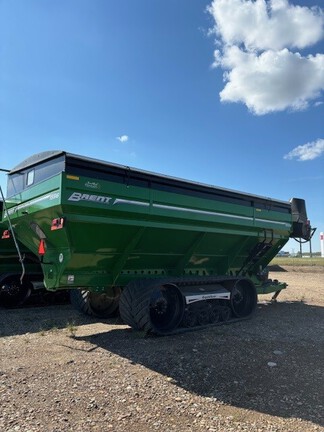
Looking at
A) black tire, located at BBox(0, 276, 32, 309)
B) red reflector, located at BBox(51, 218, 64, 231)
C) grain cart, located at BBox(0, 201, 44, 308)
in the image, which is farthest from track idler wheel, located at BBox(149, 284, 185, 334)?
black tire, located at BBox(0, 276, 32, 309)

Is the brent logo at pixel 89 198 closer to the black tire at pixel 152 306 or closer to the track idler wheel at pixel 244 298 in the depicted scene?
the black tire at pixel 152 306

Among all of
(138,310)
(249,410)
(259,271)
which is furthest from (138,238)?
(259,271)

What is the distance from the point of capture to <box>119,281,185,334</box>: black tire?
688cm

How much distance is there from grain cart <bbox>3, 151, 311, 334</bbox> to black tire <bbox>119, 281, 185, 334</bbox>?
18 millimetres

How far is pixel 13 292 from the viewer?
10570 millimetres

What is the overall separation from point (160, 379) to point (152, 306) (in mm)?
2192

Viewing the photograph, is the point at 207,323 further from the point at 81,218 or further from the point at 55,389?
the point at 55,389

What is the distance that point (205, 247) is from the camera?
27.8ft

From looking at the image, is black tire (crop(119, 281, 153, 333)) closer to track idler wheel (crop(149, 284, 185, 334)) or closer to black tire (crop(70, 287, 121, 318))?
track idler wheel (crop(149, 284, 185, 334))

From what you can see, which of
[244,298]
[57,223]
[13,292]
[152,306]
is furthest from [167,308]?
[13,292]

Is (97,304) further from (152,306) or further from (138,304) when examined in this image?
(138,304)

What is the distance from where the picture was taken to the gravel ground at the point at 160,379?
12.8 feet

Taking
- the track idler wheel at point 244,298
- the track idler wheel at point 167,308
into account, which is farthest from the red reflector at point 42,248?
the track idler wheel at point 244,298

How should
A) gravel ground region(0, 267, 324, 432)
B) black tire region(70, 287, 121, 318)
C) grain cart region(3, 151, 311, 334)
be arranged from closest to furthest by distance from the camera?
gravel ground region(0, 267, 324, 432) < grain cart region(3, 151, 311, 334) < black tire region(70, 287, 121, 318)
